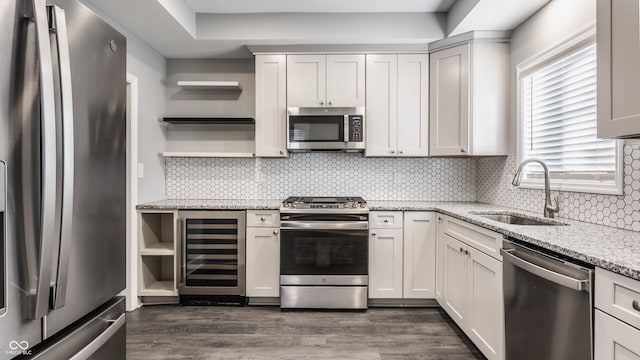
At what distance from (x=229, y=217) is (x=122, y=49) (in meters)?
1.99

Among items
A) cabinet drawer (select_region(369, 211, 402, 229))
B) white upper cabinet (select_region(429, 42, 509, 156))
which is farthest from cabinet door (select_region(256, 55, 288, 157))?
white upper cabinet (select_region(429, 42, 509, 156))

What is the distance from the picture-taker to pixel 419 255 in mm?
2994

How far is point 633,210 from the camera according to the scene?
1749 millimetres

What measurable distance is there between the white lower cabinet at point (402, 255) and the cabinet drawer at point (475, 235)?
0.27 m

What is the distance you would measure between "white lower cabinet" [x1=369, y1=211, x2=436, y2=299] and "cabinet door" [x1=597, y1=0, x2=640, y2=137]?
172 cm

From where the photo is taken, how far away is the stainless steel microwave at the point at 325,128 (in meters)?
3.13

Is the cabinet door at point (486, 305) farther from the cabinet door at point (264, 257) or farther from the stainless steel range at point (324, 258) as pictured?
the cabinet door at point (264, 257)

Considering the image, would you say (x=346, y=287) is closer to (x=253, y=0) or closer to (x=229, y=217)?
(x=229, y=217)

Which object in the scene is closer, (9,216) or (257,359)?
(9,216)

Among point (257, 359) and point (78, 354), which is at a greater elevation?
point (78, 354)

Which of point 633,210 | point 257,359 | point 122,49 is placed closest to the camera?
point 122,49

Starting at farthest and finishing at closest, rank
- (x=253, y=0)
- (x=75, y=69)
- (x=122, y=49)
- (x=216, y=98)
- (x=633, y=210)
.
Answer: (x=216, y=98) → (x=253, y=0) → (x=633, y=210) → (x=122, y=49) → (x=75, y=69)

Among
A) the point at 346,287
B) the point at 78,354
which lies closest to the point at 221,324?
the point at 346,287

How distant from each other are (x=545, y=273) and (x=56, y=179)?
1.77 m
